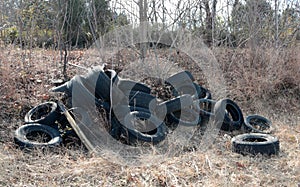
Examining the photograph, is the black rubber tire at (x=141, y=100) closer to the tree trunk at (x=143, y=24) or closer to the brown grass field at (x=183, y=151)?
the brown grass field at (x=183, y=151)

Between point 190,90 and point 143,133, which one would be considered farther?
point 190,90

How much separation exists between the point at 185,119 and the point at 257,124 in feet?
4.59

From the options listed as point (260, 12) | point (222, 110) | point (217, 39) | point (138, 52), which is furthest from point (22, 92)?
point (260, 12)

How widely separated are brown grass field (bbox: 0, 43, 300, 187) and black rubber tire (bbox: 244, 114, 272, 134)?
191mm

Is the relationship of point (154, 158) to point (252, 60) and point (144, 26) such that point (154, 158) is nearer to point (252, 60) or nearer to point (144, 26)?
point (144, 26)

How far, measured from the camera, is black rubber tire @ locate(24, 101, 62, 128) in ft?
16.6

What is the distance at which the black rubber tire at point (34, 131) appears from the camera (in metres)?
4.37

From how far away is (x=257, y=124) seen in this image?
A: 6055 mm

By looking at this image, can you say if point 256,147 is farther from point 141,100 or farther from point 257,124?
point 141,100

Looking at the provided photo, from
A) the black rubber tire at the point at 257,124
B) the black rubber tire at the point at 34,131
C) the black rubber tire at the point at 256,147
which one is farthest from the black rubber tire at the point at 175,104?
the black rubber tire at the point at 34,131

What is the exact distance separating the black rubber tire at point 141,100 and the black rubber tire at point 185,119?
404 millimetres

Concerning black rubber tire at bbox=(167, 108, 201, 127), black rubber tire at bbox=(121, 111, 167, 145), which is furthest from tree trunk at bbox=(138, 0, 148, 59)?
black rubber tire at bbox=(121, 111, 167, 145)

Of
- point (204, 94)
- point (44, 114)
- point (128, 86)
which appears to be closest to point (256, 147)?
point (128, 86)

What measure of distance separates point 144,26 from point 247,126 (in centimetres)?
348
